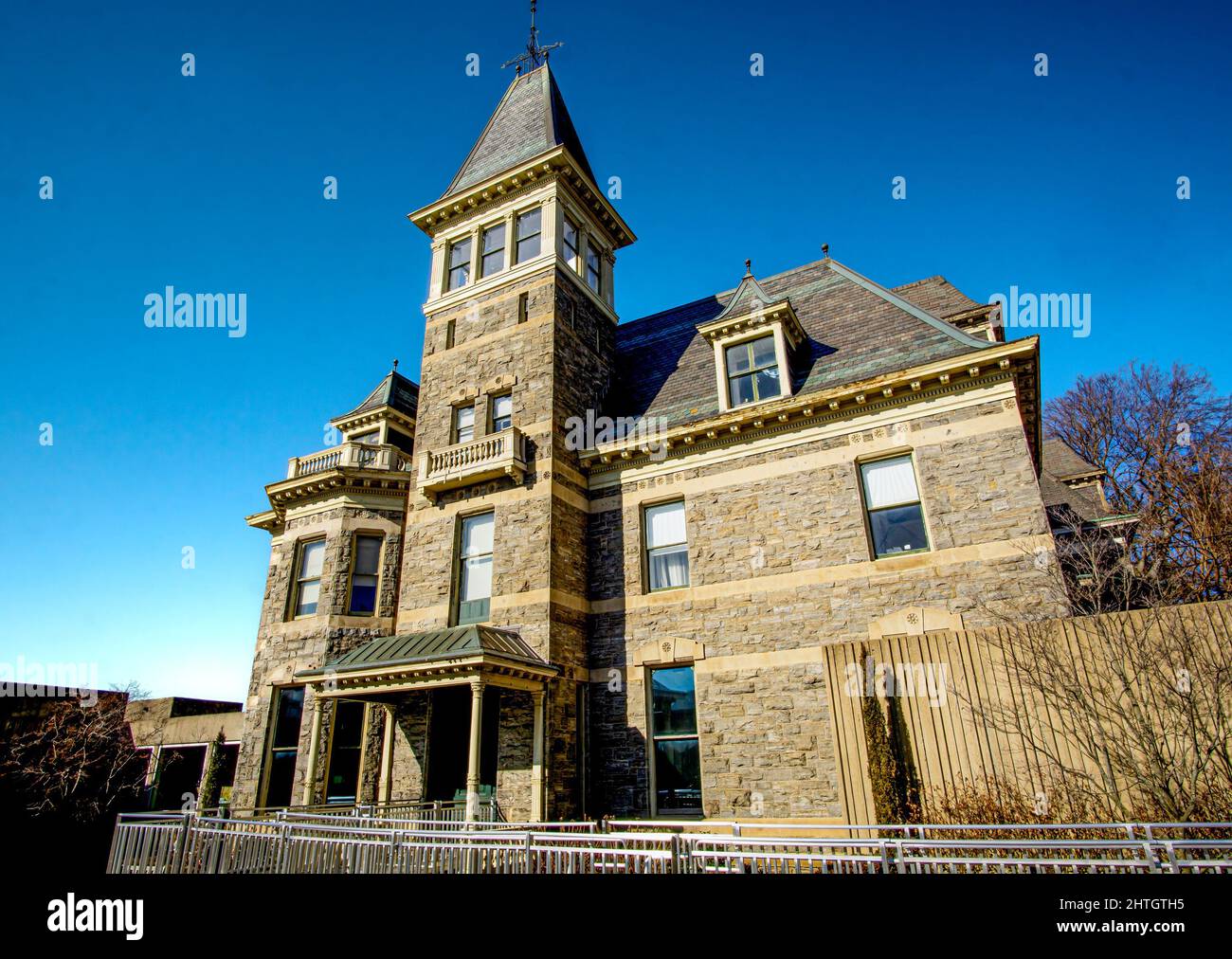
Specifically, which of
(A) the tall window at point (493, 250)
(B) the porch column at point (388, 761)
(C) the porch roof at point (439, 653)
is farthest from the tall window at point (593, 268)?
(B) the porch column at point (388, 761)

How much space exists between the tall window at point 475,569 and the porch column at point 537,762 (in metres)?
2.70

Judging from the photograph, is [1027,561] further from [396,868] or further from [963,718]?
[396,868]

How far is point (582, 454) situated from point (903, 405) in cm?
736

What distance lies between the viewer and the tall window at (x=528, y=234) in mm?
A: 18672

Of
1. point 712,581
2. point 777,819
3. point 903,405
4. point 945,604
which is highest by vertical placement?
point 903,405

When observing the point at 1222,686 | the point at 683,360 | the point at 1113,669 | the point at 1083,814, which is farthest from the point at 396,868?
the point at 683,360

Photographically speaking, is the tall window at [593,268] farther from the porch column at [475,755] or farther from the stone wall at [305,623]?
the porch column at [475,755]

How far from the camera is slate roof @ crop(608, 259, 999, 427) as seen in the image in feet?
47.5

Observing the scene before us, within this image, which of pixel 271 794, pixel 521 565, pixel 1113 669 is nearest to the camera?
pixel 1113 669

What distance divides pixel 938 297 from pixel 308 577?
18.9 m

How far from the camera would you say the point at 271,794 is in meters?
16.2

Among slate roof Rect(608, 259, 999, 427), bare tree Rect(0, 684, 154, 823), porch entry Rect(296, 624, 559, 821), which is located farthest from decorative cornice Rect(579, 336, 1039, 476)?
bare tree Rect(0, 684, 154, 823)

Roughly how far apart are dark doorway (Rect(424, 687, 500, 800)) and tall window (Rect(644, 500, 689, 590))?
4.41 m

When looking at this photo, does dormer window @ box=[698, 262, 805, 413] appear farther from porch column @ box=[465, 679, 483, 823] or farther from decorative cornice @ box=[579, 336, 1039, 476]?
porch column @ box=[465, 679, 483, 823]
